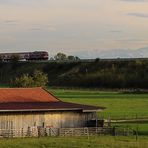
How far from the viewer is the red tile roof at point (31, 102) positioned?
50.7m

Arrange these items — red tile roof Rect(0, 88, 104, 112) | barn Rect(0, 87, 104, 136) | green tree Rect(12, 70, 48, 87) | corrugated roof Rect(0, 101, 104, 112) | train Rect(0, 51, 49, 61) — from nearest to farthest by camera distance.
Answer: corrugated roof Rect(0, 101, 104, 112)
barn Rect(0, 87, 104, 136)
red tile roof Rect(0, 88, 104, 112)
green tree Rect(12, 70, 48, 87)
train Rect(0, 51, 49, 61)

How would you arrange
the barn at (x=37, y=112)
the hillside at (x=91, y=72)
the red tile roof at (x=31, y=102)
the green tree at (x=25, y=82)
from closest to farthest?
the barn at (x=37, y=112)
the red tile roof at (x=31, y=102)
the green tree at (x=25, y=82)
the hillside at (x=91, y=72)

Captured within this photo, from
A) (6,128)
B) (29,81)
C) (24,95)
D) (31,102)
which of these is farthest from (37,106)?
(29,81)

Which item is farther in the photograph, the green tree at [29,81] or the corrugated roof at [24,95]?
the green tree at [29,81]

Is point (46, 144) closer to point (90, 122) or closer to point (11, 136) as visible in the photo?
point (11, 136)

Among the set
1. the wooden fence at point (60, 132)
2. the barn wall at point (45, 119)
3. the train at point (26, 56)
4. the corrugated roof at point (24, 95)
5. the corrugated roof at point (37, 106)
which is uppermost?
the train at point (26, 56)

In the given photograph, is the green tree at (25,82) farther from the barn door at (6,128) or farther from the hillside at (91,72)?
the barn door at (6,128)

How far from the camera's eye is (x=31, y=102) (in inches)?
2183

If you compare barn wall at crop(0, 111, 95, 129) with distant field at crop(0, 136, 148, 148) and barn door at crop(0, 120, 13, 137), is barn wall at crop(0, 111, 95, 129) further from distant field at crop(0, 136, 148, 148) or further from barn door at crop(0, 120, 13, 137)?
distant field at crop(0, 136, 148, 148)

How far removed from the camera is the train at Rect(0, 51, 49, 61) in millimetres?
180000

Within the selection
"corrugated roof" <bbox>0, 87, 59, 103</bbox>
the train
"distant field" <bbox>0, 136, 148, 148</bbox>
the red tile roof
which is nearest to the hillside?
the train

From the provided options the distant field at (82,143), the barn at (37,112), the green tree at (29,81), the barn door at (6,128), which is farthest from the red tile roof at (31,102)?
the green tree at (29,81)

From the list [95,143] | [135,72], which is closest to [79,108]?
[95,143]

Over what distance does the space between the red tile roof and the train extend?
12019 centimetres
